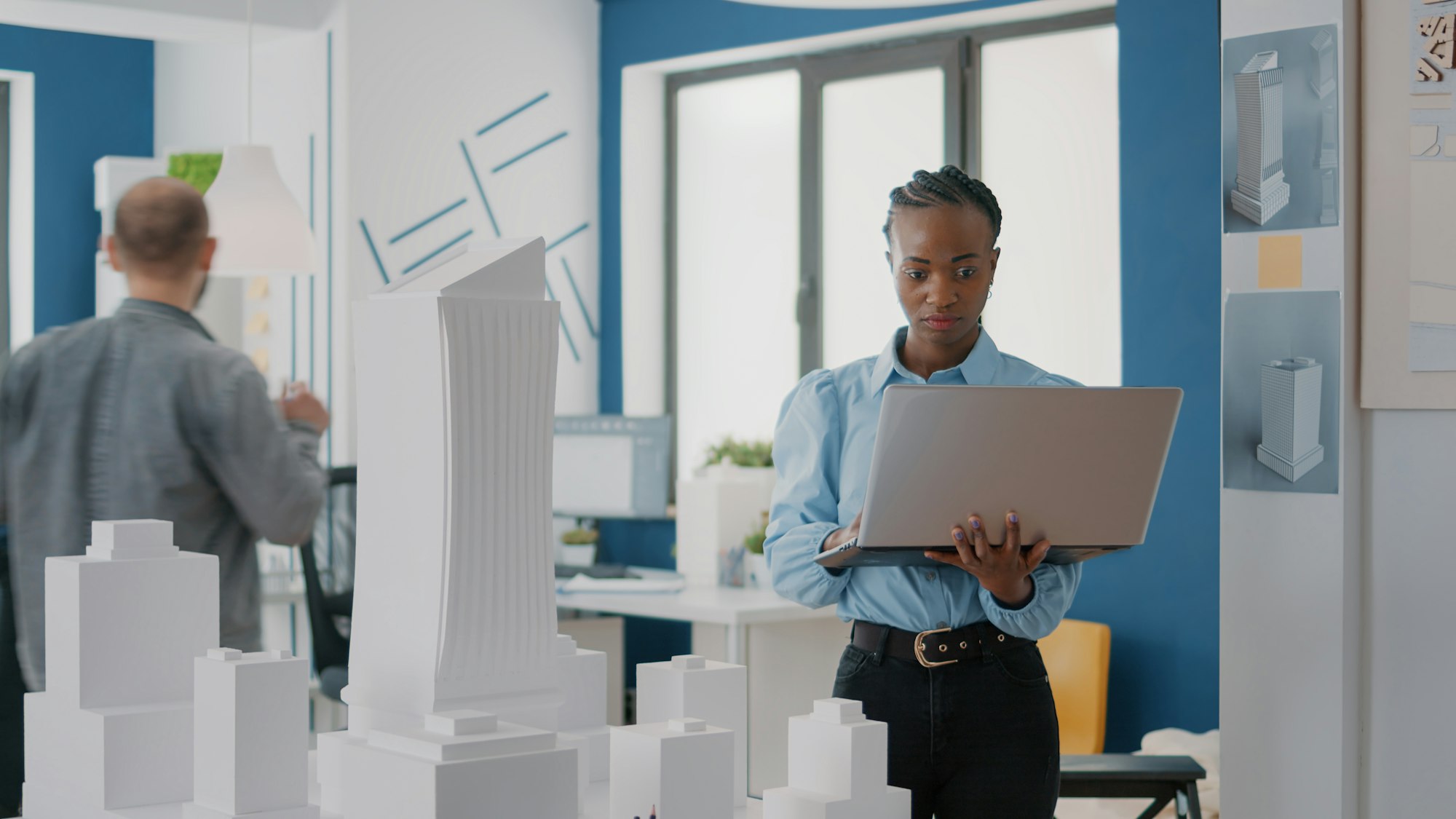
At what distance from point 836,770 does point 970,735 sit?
69 cm

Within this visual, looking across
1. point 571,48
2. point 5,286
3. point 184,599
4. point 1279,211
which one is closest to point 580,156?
point 571,48

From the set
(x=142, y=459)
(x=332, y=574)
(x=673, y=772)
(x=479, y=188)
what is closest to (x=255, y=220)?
(x=332, y=574)

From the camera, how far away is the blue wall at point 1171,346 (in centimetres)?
367

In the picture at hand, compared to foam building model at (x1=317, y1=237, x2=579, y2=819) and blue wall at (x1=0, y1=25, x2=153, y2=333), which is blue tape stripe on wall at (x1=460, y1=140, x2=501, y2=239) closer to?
blue wall at (x1=0, y1=25, x2=153, y2=333)

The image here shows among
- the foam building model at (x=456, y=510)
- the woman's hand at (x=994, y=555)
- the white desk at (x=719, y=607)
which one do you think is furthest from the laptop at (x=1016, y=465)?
the white desk at (x=719, y=607)

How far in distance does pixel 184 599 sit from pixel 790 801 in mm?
542

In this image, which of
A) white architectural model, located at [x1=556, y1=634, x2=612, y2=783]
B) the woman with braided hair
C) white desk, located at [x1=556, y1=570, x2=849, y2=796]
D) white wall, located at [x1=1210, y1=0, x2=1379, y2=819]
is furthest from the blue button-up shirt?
white desk, located at [x1=556, y1=570, x2=849, y2=796]

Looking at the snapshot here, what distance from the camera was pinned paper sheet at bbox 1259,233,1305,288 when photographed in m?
2.15

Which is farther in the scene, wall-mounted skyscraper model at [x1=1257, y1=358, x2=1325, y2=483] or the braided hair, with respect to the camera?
wall-mounted skyscraper model at [x1=1257, y1=358, x2=1325, y2=483]

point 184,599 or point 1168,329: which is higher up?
point 1168,329

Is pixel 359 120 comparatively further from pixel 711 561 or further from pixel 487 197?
pixel 711 561

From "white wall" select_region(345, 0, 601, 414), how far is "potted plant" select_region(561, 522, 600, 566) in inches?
24.0

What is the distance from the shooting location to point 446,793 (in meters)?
0.94

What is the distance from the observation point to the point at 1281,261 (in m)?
2.17
